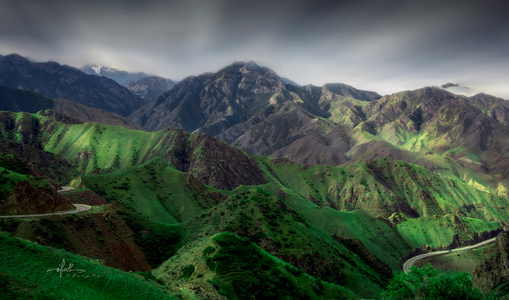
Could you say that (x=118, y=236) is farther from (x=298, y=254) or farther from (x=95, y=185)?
(x=95, y=185)

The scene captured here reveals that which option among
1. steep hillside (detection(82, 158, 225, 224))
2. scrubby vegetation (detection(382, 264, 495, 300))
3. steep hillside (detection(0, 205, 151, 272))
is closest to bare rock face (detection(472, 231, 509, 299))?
scrubby vegetation (detection(382, 264, 495, 300))

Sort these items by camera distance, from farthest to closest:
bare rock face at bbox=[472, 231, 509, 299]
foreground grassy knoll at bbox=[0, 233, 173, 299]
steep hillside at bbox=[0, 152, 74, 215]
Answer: bare rock face at bbox=[472, 231, 509, 299]
steep hillside at bbox=[0, 152, 74, 215]
foreground grassy knoll at bbox=[0, 233, 173, 299]

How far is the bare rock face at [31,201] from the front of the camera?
214 feet

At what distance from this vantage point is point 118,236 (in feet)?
259

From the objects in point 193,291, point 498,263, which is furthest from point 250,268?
point 498,263

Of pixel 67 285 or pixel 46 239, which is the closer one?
pixel 67 285

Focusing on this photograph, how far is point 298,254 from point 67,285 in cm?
6202

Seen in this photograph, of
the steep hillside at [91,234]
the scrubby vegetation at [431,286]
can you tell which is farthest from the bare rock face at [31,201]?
the scrubby vegetation at [431,286]

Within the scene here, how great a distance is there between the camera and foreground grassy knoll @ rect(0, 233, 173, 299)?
2694 centimetres

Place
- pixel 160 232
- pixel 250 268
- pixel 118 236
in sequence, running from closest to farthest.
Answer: pixel 250 268
pixel 118 236
pixel 160 232

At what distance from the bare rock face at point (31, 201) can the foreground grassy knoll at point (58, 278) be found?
40.5m

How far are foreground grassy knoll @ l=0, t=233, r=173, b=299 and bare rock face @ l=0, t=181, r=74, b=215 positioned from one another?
40459 mm

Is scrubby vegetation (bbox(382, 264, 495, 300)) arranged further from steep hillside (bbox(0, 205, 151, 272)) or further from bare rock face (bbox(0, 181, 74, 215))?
bare rock face (bbox(0, 181, 74, 215))

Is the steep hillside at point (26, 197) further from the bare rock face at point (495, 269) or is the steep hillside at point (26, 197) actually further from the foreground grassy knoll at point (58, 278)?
the bare rock face at point (495, 269)
